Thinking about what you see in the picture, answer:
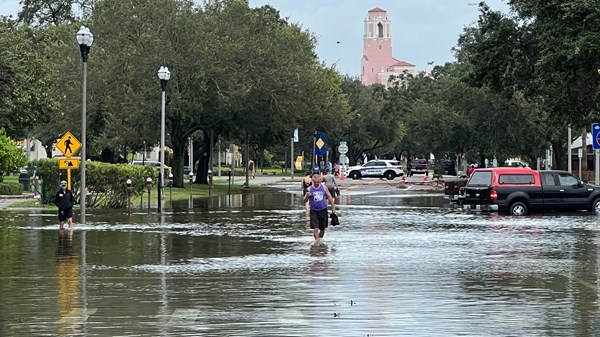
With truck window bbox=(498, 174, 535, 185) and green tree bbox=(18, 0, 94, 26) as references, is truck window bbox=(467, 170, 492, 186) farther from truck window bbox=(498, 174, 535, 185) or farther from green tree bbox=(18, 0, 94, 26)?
green tree bbox=(18, 0, 94, 26)

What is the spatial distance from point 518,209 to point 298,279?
2147 cm

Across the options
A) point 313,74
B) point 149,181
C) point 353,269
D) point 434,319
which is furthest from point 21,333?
point 313,74

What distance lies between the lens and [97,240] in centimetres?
2638

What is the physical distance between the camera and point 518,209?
38094 mm

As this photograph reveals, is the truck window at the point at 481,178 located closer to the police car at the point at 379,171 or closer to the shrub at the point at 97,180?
the shrub at the point at 97,180

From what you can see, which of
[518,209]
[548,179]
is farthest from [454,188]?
[518,209]

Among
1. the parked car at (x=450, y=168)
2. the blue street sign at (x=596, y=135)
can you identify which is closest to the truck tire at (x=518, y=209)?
the blue street sign at (x=596, y=135)

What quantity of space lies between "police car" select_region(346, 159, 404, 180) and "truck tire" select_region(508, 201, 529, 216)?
198 ft

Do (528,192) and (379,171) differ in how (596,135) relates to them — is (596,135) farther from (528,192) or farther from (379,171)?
(379,171)

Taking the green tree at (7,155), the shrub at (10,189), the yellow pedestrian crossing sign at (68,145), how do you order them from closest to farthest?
1. the yellow pedestrian crossing sign at (68,145)
2. the shrub at (10,189)
3. the green tree at (7,155)

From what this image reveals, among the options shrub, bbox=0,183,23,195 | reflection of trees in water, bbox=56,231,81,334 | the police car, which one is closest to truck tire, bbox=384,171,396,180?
the police car

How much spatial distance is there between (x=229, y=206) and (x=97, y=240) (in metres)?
19.2

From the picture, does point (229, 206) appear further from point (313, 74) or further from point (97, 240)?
point (313, 74)

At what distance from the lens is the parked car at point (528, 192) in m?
38.1
